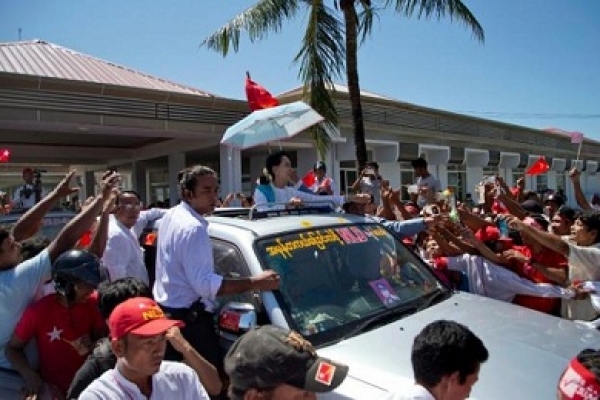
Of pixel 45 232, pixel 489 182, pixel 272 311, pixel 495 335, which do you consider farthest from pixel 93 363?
pixel 489 182

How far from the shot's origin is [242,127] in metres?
5.55

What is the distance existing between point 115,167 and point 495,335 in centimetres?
2187

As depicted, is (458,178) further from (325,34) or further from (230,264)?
(230,264)

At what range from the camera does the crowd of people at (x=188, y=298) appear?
1.85 meters

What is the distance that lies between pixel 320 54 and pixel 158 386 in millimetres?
9223

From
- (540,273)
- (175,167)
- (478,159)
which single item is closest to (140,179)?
(175,167)

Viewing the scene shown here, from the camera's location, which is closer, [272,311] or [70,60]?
[272,311]

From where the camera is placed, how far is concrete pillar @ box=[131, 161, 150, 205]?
21562mm

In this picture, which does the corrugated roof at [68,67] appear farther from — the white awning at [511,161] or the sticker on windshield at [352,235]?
the white awning at [511,161]

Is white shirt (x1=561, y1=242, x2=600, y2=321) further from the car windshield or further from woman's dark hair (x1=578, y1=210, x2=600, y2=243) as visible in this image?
the car windshield

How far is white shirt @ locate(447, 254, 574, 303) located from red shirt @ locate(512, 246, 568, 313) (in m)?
0.06

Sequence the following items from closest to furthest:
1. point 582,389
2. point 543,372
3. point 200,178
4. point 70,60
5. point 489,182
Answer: point 582,389 → point 543,372 → point 200,178 → point 489,182 → point 70,60

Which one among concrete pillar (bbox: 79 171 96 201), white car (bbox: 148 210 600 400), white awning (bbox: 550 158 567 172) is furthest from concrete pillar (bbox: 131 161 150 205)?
white awning (bbox: 550 158 567 172)

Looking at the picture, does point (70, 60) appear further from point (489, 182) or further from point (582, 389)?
point (582, 389)
